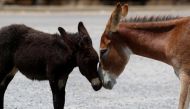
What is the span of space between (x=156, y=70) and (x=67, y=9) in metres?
21.0

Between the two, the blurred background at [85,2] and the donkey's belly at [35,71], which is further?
the blurred background at [85,2]

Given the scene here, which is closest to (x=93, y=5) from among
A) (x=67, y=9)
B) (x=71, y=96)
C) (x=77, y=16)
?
(x=67, y=9)

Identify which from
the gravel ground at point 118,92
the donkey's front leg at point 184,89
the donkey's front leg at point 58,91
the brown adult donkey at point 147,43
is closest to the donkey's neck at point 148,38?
the brown adult donkey at point 147,43

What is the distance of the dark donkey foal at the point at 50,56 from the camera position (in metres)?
8.62

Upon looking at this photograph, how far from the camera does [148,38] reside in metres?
9.16

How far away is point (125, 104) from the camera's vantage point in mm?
10961

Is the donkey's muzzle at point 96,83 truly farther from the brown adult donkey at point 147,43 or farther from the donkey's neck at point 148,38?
the donkey's neck at point 148,38

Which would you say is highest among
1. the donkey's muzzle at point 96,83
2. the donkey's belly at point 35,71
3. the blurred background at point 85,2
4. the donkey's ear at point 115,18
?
the donkey's ear at point 115,18

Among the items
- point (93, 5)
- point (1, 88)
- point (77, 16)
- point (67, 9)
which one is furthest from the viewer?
point (93, 5)

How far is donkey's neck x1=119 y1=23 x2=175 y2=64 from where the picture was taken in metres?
9.04

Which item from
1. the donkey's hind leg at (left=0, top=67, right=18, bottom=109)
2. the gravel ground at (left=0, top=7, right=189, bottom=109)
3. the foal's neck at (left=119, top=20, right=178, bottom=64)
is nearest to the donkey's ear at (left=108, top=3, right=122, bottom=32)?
the foal's neck at (left=119, top=20, right=178, bottom=64)

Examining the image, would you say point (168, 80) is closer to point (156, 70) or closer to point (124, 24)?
point (156, 70)

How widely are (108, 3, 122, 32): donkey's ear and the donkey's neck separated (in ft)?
0.77

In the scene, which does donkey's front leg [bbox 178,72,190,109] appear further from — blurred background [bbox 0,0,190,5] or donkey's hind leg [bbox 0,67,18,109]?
blurred background [bbox 0,0,190,5]
